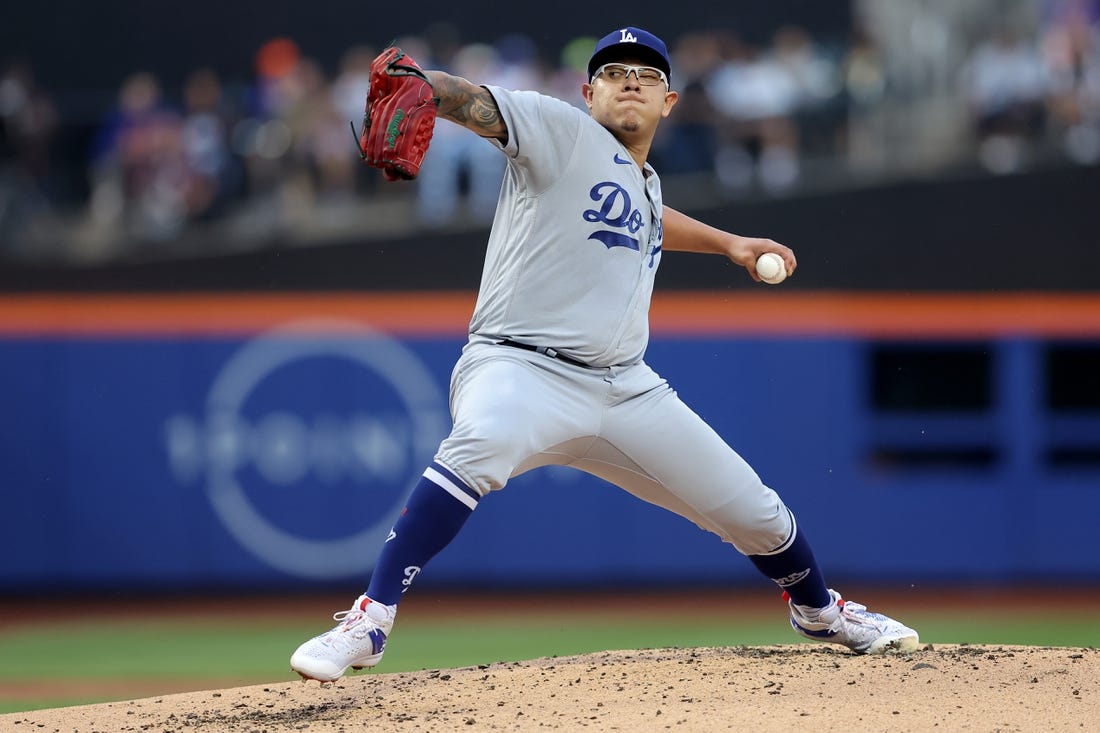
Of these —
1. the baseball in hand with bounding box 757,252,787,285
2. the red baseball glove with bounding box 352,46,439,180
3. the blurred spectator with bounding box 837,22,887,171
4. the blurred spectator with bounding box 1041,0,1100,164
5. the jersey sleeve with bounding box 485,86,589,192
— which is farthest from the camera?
the blurred spectator with bounding box 1041,0,1100,164

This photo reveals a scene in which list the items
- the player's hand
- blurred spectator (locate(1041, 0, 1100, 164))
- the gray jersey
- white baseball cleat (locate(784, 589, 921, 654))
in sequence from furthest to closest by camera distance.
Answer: blurred spectator (locate(1041, 0, 1100, 164)), white baseball cleat (locate(784, 589, 921, 654)), the player's hand, the gray jersey

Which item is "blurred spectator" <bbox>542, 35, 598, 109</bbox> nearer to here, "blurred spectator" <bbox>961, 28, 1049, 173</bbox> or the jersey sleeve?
"blurred spectator" <bbox>961, 28, 1049, 173</bbox>

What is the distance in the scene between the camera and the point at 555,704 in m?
3.93

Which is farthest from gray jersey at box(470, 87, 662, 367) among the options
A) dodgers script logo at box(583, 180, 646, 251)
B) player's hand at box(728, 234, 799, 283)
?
player's hand at box(728, 234, 799, 283)

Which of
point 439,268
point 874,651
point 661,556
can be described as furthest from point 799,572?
point 439,268

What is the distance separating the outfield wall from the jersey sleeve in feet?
17.7

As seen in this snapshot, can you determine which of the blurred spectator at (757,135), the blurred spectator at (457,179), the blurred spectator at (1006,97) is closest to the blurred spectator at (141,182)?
the blurred spectator at (457,179)

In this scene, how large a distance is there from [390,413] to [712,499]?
531 cm

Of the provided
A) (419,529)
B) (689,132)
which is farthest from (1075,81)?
(419,529)

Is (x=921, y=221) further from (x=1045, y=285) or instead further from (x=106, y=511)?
(x=106, y=511)

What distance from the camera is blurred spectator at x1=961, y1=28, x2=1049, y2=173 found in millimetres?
9625

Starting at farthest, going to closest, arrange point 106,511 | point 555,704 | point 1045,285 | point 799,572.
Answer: point 1045,285 < point 106,511 < point 799,572 < point 555,704

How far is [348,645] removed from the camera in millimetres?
3576

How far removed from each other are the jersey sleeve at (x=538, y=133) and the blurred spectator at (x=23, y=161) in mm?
6387
